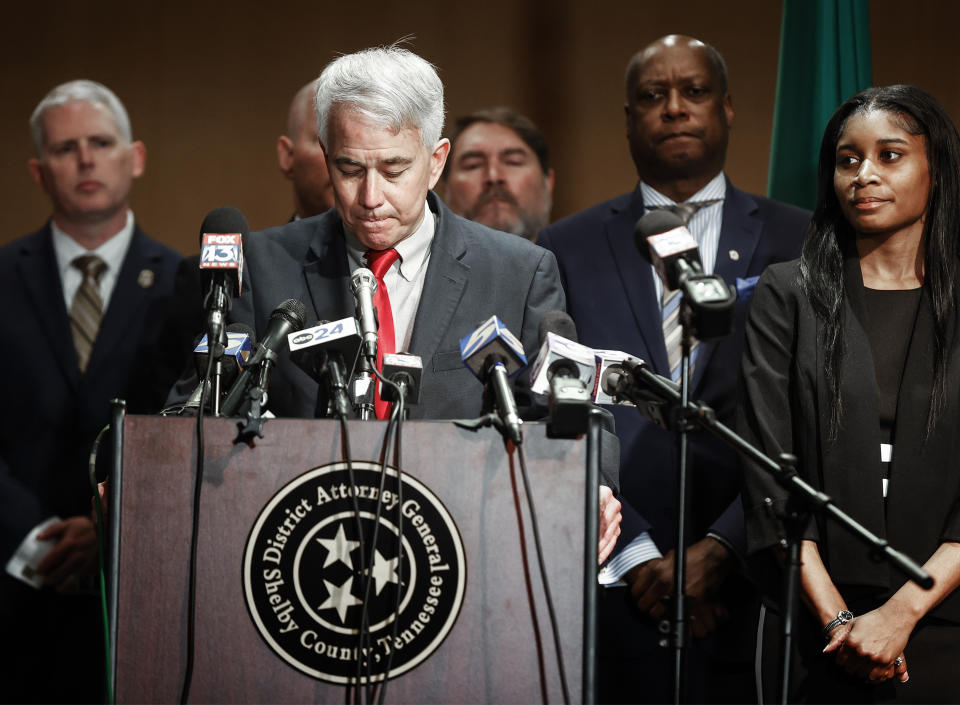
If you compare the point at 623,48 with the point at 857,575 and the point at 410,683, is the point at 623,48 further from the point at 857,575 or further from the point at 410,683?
the point at 410,683

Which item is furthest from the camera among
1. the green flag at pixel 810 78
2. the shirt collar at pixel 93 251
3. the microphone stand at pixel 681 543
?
the shirt collar at pixel 93 251

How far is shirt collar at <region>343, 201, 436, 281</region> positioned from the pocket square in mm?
929

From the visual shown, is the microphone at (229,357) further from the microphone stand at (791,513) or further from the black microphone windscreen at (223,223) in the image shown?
the microphone stand at (791,513)

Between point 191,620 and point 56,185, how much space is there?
2621 millimetres

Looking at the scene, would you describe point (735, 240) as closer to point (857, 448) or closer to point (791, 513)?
point (857, 448)

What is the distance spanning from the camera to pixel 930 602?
207cm

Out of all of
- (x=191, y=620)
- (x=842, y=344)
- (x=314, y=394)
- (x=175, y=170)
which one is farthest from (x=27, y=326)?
(x=842, y=344)

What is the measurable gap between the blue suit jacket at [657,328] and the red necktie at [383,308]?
76cm

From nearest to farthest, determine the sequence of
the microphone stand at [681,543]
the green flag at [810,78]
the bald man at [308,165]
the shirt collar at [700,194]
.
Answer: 1. the microphone stand at [681,543]
2. the shirt collar at [700,194]
3. the green flag at [810,78]
4. the bald man at [308,165]

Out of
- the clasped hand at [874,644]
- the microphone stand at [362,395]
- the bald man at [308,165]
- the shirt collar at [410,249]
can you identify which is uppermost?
the bald man at [308,165]

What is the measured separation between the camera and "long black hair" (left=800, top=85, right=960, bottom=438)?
7.26ft

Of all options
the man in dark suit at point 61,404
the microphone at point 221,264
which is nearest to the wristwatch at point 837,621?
the microphone at point 221,264

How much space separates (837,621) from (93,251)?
266cm

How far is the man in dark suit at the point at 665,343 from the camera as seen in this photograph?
258 cm
